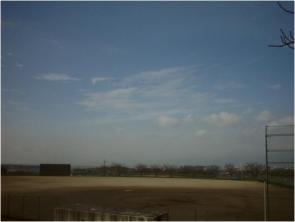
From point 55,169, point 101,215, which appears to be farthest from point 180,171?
point 101,215

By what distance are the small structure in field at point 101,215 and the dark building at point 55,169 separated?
53.2m

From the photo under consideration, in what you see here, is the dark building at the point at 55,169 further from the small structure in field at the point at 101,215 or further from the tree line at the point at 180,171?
the small structure in field at the point at 101,215

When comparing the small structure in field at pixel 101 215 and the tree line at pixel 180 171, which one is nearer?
the small structure in field at pixel 101 215

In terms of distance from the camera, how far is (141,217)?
13.4 m

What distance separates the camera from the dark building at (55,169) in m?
65.6

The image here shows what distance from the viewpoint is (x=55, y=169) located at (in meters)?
66.7

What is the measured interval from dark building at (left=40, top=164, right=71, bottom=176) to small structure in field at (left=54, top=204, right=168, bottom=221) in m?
53.2

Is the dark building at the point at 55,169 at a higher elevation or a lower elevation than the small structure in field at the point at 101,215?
lower

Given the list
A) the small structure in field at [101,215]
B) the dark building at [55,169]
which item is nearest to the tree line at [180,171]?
the dark building at [55,169]

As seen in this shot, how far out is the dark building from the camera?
65562mm

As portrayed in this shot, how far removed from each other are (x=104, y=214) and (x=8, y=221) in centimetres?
807

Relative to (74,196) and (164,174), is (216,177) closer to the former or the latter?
(164,174)

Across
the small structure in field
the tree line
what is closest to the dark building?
the tree line

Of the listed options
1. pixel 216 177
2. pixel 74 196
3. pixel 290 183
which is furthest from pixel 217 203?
pixel 216 177
